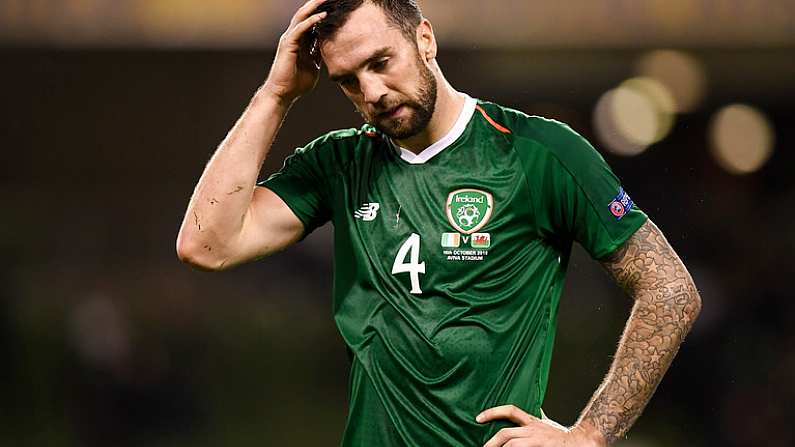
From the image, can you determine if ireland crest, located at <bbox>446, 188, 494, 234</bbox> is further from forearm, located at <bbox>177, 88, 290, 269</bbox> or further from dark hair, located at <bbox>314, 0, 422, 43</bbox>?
forearm, located at <bbox>177, 88, 290, 269</bbox>

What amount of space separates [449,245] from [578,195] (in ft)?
1.15

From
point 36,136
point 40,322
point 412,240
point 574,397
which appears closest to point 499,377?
point 412,240

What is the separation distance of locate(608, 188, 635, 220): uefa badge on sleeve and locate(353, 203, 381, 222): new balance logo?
2.02 feet

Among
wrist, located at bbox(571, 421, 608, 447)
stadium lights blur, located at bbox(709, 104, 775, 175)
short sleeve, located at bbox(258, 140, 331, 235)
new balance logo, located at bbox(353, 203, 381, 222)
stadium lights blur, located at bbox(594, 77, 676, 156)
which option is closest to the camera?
wrist, located at bbox(571, 421, 608, 447)

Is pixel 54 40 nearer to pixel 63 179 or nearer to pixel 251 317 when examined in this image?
pixel 63 179

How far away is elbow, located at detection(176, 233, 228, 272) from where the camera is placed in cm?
312

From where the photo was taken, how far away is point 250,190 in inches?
122

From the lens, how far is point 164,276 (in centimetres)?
1352

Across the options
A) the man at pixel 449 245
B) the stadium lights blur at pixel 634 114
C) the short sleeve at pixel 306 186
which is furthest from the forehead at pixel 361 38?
the stadium lights blur at pixel 634 114

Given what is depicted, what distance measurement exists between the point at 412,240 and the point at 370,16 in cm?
59

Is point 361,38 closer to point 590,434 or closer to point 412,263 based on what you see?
point 412,263

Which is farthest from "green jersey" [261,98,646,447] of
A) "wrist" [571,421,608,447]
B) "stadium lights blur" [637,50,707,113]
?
Result: "stadium lights blur" [637,50,707,113]

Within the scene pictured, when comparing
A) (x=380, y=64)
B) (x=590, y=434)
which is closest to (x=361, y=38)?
(x=380, y=64)

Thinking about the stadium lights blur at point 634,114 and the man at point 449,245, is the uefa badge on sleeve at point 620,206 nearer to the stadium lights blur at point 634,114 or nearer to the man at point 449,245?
the man at point 449,245
